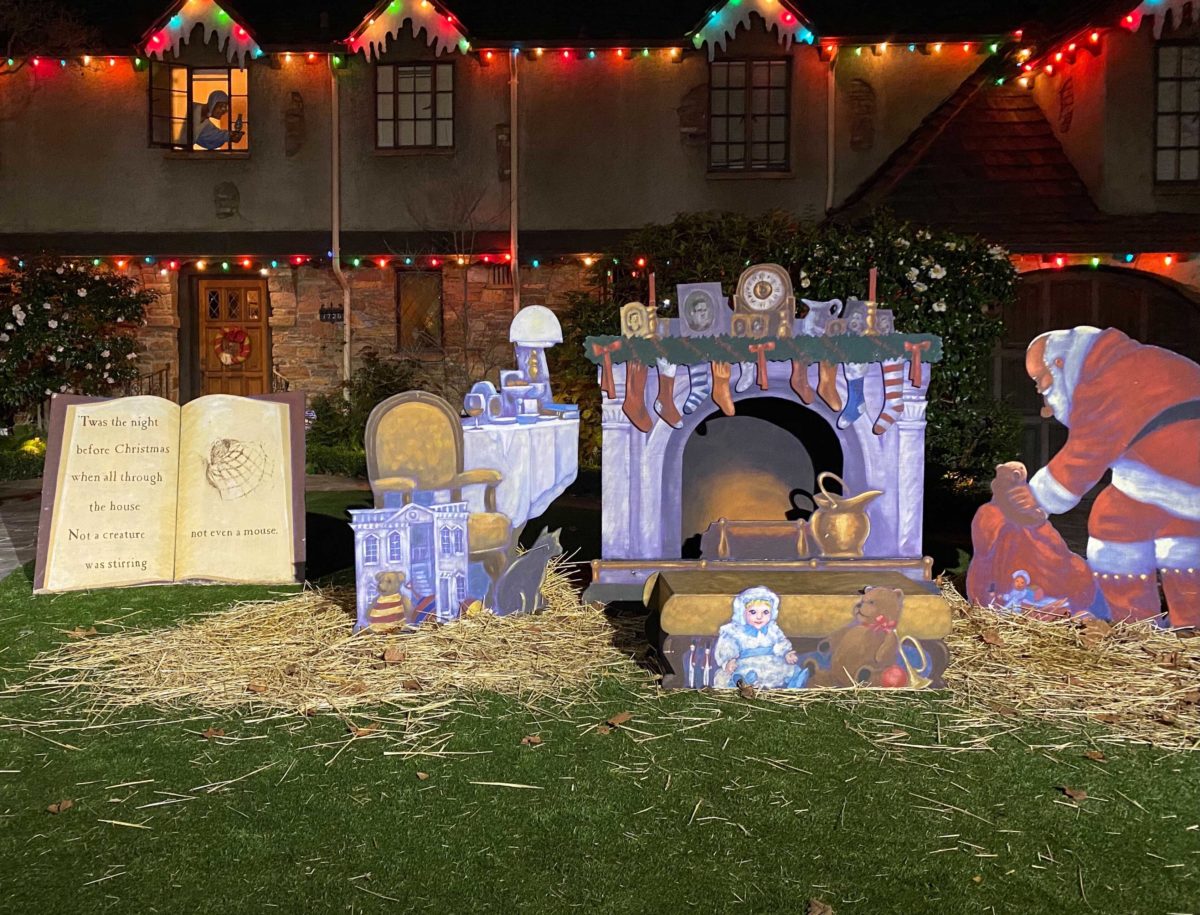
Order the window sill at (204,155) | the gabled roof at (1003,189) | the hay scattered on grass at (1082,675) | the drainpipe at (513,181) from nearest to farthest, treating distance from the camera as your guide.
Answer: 1. the hay scattered on grass at (1082,675)
2. the gabled roof at (1003,189)
3. the drainpipe at (513,181)
4. the window sill at (204,155)

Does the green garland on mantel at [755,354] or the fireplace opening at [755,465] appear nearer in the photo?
the green garland on mantel at [755,354]

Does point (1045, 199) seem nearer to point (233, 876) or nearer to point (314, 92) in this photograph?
point (314, 92)

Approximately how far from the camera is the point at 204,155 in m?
17.6

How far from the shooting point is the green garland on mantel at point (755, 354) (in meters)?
6.38

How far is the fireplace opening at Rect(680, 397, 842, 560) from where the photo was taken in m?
7.19

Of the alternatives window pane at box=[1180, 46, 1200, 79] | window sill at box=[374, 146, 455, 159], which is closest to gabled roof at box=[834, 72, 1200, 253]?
window pane at box=[1180, 46, 1200, 79]

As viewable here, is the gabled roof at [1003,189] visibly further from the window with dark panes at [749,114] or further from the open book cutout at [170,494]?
the open book cutout at [170,494]

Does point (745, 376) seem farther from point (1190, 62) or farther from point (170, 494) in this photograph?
point (1190, 62)

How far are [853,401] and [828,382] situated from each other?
0.66 feet

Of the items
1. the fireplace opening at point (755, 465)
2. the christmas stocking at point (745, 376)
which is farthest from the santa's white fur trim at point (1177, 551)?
the christmas stocking at point (745, 376)

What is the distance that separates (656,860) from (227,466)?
4.86 metres

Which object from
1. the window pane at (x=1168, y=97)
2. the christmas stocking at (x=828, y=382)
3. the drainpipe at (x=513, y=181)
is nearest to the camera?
the christmas stocking at (x=828, y=382)

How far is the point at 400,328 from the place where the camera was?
17.8 m

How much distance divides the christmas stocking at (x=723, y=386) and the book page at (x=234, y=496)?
2.86 meters
